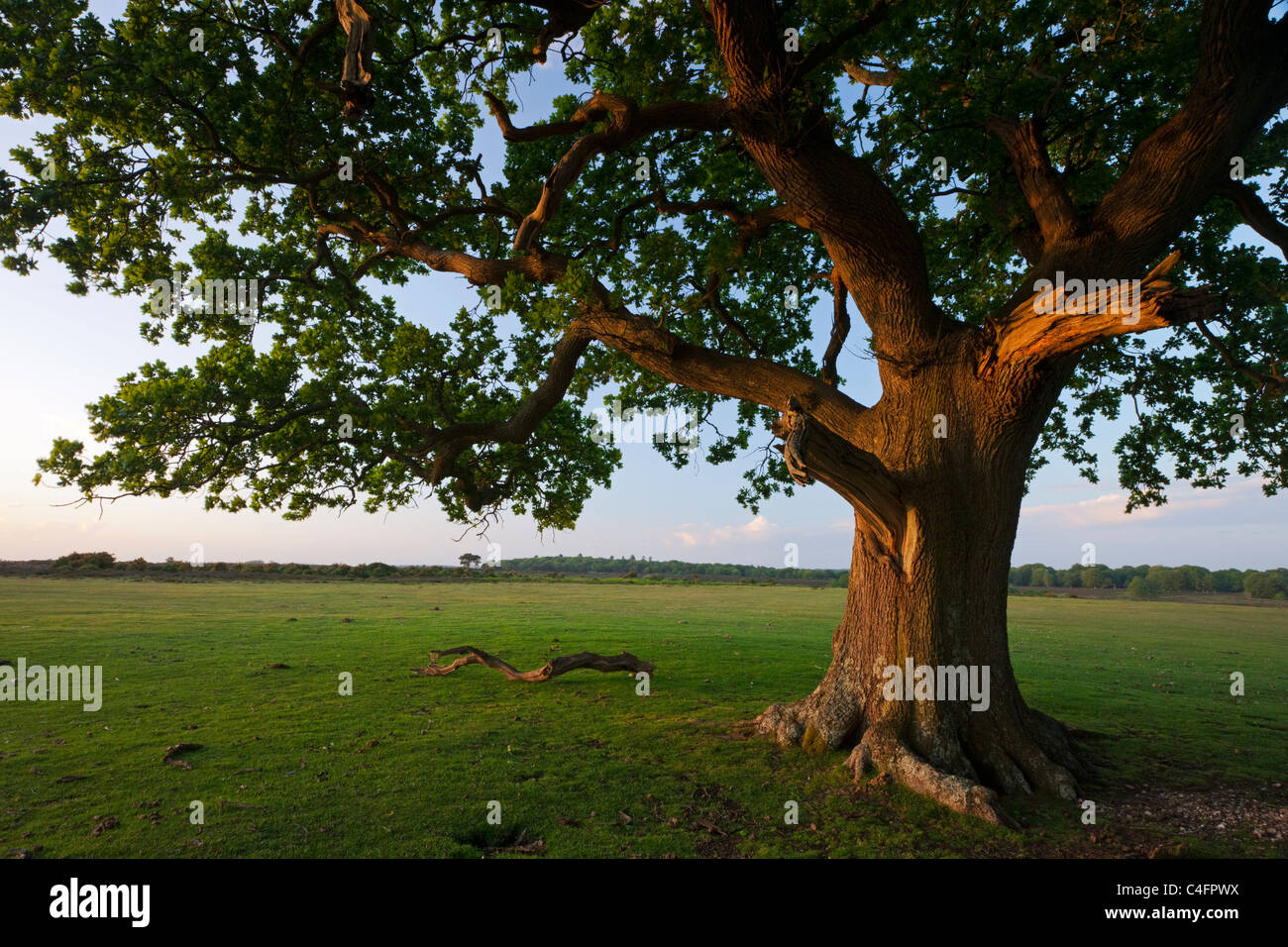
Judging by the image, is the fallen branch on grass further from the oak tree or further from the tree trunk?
the tree trunk

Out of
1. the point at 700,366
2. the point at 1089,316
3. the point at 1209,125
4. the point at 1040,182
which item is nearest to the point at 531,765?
the point at 700,366

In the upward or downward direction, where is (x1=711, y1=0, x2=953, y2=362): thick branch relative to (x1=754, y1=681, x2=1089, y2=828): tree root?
upward

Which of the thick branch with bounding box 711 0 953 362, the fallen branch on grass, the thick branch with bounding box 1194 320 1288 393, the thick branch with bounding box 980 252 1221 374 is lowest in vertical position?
the fallen branch on grass

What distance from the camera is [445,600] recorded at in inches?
1540

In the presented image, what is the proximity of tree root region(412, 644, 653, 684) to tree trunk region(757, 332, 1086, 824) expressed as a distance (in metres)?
6.24

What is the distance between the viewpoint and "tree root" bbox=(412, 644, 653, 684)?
13.1 m

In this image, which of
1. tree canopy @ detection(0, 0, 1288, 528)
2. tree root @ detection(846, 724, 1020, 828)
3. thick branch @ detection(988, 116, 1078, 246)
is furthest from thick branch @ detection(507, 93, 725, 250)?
tree root @ detection(846, 724, 1020, 828)

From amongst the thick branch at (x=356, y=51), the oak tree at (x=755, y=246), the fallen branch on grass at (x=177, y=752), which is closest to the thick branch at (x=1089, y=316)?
the oak tree at (x=755, y=246)

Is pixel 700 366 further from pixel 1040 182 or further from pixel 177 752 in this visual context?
pixel 177 752

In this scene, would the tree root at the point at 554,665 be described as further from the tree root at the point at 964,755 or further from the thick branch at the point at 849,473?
the thick branch at the point at 849,473

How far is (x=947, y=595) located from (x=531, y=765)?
5.69 meters

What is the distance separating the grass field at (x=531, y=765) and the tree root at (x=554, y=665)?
36cm
